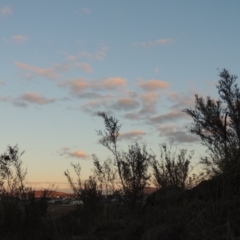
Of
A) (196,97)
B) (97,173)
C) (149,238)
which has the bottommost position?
(149,238)

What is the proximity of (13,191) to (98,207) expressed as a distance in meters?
6.56

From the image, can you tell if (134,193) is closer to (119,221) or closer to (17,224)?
(119,221)

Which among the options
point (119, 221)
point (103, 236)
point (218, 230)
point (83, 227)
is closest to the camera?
point (218, 230)

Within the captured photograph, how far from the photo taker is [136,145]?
608 inches

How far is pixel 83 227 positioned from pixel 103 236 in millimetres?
1747

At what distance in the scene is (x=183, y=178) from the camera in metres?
15.7

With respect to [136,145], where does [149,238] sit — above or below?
below

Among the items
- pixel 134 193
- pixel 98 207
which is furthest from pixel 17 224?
→ pixel 134 193

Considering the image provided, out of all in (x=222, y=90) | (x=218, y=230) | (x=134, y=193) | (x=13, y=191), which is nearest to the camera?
(x=218, y=230)

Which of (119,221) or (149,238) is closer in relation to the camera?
(149,238)

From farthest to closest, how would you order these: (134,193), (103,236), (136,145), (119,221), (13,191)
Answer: (13,191) < (136,145) < (134,193) < (119,221) < (103,236)

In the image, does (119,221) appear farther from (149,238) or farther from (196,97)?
(196,97)

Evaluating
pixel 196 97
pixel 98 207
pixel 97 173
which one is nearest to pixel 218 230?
pixel 98 207

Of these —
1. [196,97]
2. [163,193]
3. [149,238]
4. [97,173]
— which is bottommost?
Result: [149,238]
